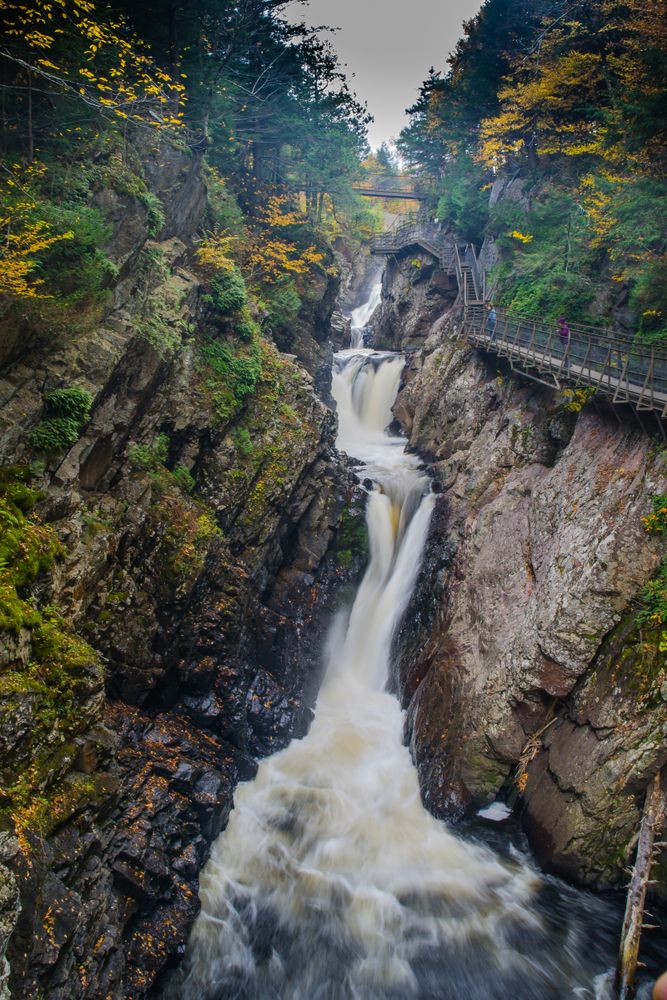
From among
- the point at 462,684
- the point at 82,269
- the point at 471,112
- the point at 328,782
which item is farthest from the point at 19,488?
the point at 471,112

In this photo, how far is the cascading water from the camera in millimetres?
8047

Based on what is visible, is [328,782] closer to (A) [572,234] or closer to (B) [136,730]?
(B) [136,730]

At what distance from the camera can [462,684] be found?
1234 cm

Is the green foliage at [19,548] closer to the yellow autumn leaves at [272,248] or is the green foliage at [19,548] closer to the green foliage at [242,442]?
the green foliage at [242,442]

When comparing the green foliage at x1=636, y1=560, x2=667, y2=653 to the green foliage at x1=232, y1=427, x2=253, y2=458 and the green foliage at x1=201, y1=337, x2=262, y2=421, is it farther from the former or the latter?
the green foliage at x1=201, y1=337, x2=262, y2=421

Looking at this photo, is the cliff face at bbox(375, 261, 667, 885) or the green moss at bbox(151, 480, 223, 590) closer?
the cliff face at bbox(375, 261, 667, 885)

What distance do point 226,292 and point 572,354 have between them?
994 cm

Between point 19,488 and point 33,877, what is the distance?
5252mm

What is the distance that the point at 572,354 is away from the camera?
13.4 metres

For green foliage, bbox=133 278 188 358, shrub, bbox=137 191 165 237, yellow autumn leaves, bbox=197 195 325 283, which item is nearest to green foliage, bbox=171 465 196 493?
green foliage, bbox=133 278 188 358

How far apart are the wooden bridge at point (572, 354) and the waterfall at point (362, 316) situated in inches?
451

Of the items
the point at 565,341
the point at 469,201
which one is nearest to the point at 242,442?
the point at 565,341

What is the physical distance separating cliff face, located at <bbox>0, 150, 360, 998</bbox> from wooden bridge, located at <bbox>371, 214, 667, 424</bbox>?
701cm

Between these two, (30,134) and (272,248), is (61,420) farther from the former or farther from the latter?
(272,248)
